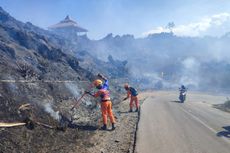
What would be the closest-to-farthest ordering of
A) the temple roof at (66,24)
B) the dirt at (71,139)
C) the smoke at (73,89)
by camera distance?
1. the dirt at (71,139)
2. the smoke at (73,89)
3. the temple roof at (66,24)

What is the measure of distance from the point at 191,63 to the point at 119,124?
71.8m

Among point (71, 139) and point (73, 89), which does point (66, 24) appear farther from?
point (71, 139)

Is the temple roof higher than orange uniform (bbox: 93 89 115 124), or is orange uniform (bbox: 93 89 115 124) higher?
the temple roof

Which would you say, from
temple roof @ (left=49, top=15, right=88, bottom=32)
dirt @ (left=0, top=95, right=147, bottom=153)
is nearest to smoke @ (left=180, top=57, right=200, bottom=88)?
temple roof @ (left=49, top=15, right=88, bottom=32)

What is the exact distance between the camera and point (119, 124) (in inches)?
553

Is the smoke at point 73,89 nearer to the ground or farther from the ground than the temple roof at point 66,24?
nearer to the ground

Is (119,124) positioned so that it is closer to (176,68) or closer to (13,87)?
(13,87)

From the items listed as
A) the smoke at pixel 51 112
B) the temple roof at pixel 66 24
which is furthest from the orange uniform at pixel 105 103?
the temple roof at pixel 66 24

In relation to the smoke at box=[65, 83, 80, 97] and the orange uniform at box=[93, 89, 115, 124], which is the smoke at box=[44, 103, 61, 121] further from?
the smoke at box=[65, 83, 80, 97]

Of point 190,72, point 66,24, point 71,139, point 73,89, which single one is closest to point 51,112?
point 71,139

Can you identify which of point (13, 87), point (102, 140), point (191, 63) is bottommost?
point (102, 140)

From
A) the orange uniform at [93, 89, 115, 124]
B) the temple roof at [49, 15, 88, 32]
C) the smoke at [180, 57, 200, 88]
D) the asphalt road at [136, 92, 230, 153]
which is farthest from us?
the temple roof at [49, 15, 88, 32]

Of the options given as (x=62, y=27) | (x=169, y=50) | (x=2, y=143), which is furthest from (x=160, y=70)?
(x=2, y=143)

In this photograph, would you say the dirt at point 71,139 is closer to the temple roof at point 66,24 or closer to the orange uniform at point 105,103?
the orange uniform at point 105,103
